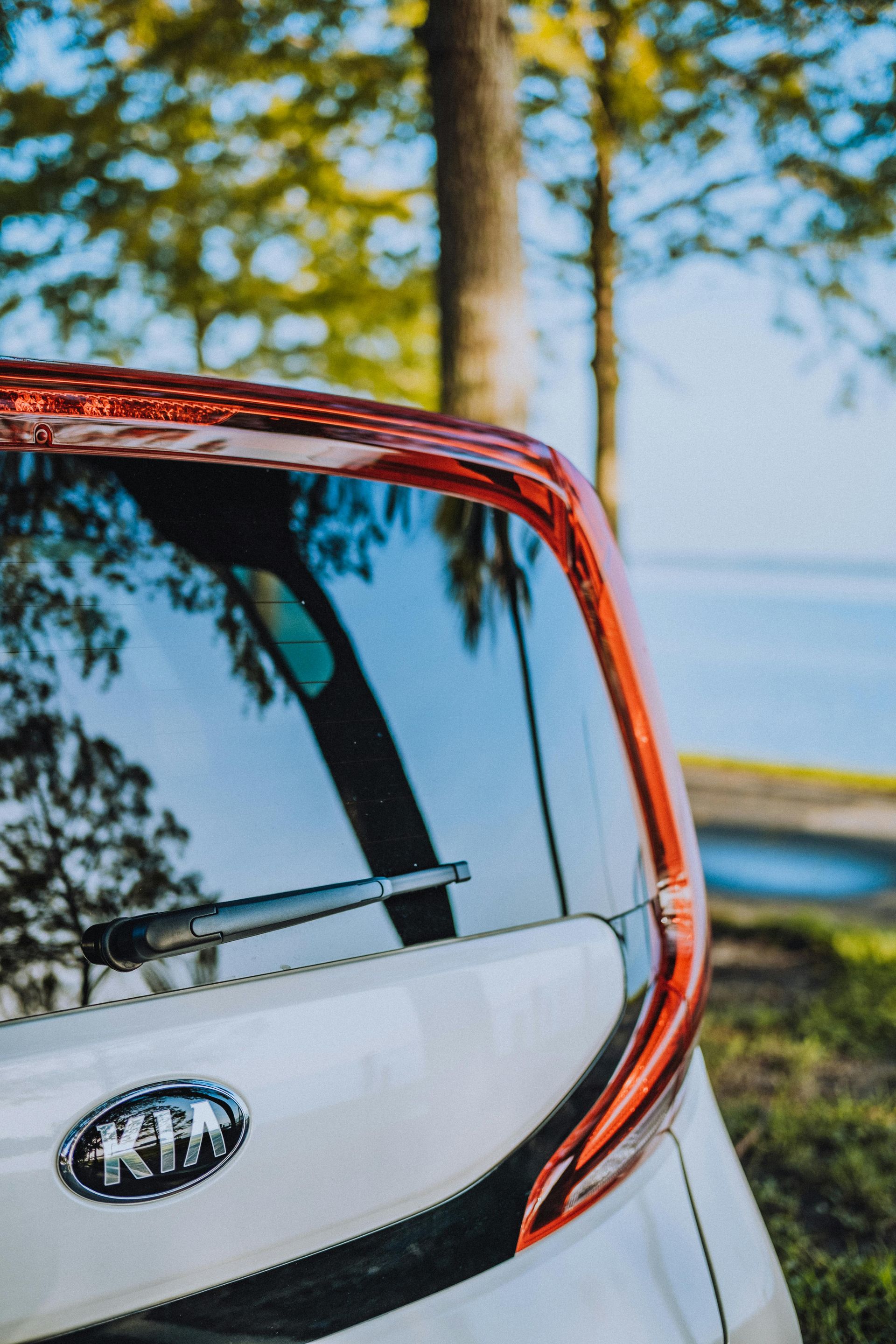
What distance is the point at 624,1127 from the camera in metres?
1.33

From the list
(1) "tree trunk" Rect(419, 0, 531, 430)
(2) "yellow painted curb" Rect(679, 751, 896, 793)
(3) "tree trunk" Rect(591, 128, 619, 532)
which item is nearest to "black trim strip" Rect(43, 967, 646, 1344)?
(1) "tree trunk" Rect(419, 0, 531, 430)

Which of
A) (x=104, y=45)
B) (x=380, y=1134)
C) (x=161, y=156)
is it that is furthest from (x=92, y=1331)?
(x=161, y=156)

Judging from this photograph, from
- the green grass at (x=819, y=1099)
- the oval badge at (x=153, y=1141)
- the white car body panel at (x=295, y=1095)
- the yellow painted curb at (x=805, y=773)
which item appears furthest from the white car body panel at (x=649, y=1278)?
the yellow painted curb at (x=805, y=773)

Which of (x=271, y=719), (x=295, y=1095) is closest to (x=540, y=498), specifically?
(x=271, y=719)

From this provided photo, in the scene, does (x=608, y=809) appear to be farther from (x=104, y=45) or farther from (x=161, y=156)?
(x=161, y=156)

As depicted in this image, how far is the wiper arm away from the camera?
3.62 ft

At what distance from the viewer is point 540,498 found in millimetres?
1458

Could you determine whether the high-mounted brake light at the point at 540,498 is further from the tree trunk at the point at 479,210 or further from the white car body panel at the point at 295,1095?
the tree trunk at the point at 479,210

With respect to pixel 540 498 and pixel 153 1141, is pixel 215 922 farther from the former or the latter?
pixel 540 498

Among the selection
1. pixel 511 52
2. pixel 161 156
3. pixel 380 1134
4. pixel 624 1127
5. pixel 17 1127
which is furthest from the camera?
pixel 161 156

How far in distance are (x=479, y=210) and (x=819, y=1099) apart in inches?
147

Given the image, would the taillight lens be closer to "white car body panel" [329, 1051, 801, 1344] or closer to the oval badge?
"white car body panel" [329, 1051, 801, 1344]

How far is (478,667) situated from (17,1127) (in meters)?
0.76

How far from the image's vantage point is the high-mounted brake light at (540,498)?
1.15 metres
